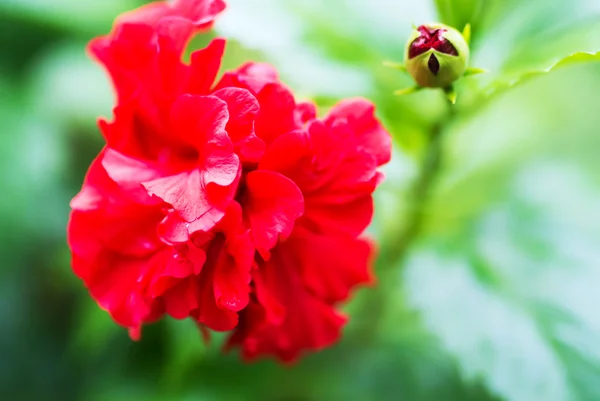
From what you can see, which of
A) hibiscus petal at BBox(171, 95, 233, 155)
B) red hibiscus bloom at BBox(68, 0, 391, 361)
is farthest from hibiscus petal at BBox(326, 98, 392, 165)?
hibiscus petal at BBox(171, 95, 233, 155)

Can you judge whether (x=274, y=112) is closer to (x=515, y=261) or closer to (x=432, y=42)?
(x=432, y=42)

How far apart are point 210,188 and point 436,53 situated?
221 millimetres

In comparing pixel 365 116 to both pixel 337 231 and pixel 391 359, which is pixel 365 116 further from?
pixel 391 359

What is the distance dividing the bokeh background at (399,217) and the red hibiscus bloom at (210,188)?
0.44ft

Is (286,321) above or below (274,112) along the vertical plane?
below

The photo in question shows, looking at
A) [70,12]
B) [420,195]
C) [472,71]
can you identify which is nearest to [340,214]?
[472,71]

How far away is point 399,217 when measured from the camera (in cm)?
92

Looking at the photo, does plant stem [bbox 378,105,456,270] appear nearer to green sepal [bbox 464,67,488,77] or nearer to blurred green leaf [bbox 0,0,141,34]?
green sepal [bbox 464,67,488,77]

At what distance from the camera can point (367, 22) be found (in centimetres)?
85

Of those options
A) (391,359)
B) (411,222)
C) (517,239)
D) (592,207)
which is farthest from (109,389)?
(592,207)

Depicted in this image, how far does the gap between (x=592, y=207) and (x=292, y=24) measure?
0.47 meters

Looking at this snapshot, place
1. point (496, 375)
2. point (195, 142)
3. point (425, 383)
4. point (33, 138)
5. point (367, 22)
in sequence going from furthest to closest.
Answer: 1. point (33, 138)
2. point (425, 383)
3. point (367, 22)
4. point (496, 375)
5. point (195, 142)

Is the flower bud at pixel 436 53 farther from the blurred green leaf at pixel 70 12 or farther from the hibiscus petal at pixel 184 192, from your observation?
the blurred green leaf at pixel 70 12

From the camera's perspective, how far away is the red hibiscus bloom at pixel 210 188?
1.86ft
